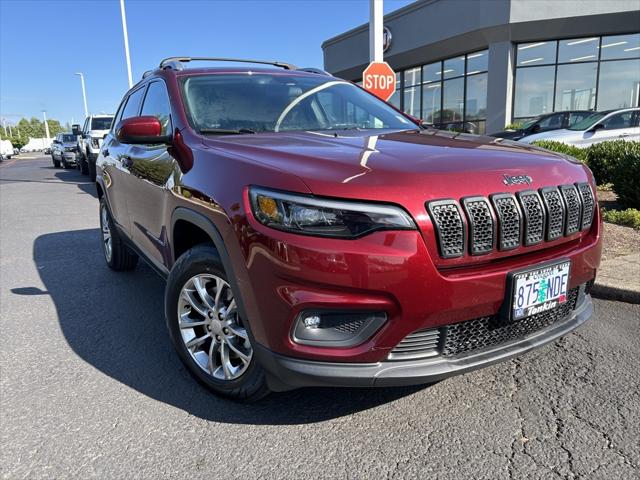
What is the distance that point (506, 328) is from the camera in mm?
2387

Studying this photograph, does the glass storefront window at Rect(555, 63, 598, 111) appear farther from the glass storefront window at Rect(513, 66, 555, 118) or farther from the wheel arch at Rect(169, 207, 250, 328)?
the wheel arch at Rect(169, 207, 250, 328)

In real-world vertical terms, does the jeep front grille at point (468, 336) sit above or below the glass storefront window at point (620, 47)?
below

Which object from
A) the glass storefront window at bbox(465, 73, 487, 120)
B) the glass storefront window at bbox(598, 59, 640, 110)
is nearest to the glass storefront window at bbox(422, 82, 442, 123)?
the glass storefront window at bbox(465, 73, 487, 120)

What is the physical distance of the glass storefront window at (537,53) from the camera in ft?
62.0

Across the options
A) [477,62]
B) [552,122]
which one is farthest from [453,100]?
[552,122]

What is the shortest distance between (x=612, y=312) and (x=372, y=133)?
237 cm

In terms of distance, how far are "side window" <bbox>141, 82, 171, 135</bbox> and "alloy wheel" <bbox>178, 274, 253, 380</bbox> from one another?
1.11 metres

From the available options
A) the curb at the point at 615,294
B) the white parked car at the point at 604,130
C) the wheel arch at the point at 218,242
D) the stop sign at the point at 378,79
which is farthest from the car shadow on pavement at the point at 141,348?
the white parked car at the point at 604,130

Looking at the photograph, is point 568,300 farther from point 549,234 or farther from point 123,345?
point 123,345

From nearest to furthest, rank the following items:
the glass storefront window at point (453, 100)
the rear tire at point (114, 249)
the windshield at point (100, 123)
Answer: the rear tire at point (114, 249) < the windshield at point (100, 123) < the glass storefront window at point (453, 100)

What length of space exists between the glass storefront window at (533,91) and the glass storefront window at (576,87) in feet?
1.04

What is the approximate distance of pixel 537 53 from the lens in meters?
19.1

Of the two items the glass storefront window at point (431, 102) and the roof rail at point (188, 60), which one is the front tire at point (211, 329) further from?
the glass storefront window at point (431, 102)

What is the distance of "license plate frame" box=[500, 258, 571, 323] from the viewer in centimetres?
222
